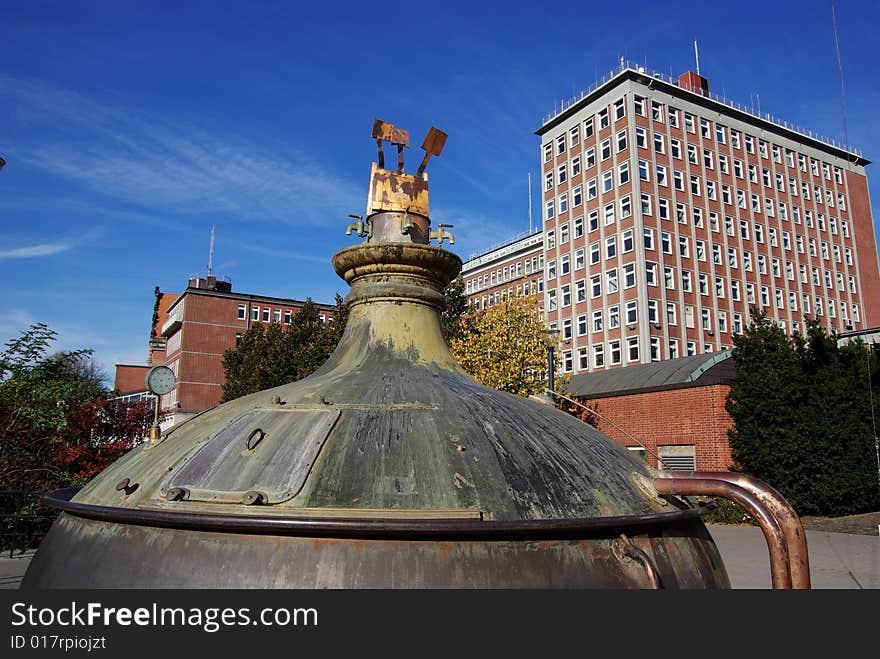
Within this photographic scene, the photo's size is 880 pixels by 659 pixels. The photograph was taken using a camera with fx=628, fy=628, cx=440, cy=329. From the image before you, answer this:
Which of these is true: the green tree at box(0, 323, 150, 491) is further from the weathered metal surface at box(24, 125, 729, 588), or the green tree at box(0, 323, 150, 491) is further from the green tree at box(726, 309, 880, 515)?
the green tree at box(726, 309, 880, 515)

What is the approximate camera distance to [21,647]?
7.26ft

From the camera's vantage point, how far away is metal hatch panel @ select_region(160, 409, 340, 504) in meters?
2.60

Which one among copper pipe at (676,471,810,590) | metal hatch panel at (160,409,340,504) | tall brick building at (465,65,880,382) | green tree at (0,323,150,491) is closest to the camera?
metal hatch panel at (160,409,340,504)

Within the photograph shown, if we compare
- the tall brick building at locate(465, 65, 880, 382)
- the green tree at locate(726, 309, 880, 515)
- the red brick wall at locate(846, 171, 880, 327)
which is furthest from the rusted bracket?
the red brick wall at locate(846, 171, 880, 327)

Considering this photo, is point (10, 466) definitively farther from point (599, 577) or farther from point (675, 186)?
point (675, 186)

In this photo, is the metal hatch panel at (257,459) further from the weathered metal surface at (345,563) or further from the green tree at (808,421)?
the green tree at (808,421)

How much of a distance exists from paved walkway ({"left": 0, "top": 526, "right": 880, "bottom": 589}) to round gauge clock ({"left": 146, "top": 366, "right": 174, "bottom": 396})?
3292 mm

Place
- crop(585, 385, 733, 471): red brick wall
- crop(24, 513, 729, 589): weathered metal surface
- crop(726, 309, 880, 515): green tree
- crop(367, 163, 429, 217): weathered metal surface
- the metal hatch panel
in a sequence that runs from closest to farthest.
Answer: crop(24, 513, 729, 589): weathered metal surface < the metal hatch panel < crop(367, 163, 429, 217): weathered metal surface < crop(726, 309, 880, 515): green tree < crop(585, 385, 733, 471): red brick wall

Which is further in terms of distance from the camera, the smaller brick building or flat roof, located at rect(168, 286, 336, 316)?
flat roof, located at rect(168, 286, 336, 316)

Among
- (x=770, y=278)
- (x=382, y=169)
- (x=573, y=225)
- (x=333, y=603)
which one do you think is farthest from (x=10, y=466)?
(x=770, y=278)

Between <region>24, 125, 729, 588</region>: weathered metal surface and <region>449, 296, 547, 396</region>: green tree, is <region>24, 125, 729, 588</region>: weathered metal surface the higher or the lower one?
the lower one

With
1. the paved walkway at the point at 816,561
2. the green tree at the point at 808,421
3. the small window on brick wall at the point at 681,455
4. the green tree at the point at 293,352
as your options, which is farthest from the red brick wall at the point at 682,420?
the green tree at the point at 293,352

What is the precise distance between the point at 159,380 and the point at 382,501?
23.1ft

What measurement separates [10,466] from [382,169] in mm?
12603
